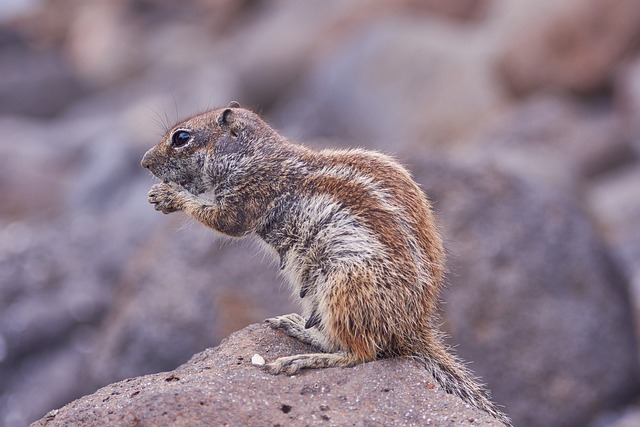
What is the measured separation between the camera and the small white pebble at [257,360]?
17.3 ft

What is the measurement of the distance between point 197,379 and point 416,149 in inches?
248

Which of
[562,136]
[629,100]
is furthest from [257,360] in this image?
[629,100]

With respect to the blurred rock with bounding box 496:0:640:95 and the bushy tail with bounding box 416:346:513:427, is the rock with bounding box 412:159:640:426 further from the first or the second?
the blurred rock with bounding box 496:0:640:95

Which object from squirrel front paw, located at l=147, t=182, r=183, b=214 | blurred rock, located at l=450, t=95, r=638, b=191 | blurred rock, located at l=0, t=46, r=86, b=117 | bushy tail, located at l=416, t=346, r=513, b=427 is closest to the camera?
bushy tail, located at l=416, t=346, r=513, b=427

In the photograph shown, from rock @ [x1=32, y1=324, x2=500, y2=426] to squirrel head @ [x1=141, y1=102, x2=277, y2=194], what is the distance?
1.24m

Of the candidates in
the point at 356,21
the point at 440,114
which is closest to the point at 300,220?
the point at 440,114

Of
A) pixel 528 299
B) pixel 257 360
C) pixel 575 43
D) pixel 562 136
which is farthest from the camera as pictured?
pixel 575 43

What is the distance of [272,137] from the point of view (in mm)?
6102

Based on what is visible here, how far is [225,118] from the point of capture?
612 cm

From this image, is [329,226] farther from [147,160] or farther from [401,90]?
[401,90]

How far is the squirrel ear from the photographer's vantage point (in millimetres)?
6102

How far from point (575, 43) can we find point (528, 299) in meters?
13.0

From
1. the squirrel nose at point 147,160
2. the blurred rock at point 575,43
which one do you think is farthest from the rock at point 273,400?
the blurred rock at point 575,43

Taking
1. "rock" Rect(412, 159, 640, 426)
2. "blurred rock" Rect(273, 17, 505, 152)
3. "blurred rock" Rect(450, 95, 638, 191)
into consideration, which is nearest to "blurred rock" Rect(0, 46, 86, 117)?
"blurred rock" Rect(273, 17, 505, 152)
